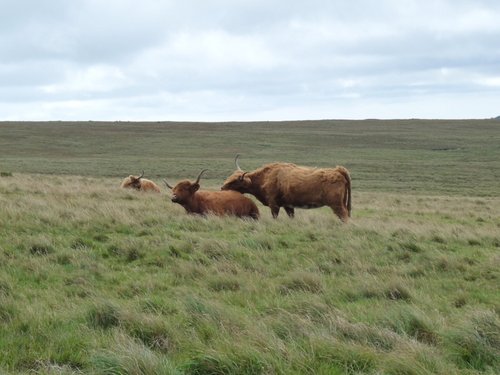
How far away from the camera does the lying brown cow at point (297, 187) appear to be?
12.9 meters

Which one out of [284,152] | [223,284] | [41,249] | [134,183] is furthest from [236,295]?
[284,152]

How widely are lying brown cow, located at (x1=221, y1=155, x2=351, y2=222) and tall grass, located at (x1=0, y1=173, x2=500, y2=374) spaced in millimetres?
1413

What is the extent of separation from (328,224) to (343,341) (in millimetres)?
6975

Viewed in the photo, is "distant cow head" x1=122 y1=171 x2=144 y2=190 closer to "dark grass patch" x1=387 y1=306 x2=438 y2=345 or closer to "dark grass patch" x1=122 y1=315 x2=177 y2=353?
"dark grass patch" x1=122 y1=315 x2=177 y2=353

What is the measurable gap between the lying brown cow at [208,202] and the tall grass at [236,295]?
0.85m

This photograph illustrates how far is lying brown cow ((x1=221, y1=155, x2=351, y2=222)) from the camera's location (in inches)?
508

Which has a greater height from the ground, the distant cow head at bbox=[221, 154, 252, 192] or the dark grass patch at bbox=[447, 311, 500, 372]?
the distant cow head at bbox=[221, 154, 252, 192]

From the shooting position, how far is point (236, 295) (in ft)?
21.0

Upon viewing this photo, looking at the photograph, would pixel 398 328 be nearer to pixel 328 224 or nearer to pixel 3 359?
pixel 3 359

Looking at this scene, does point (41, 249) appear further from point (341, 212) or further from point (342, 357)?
point (341, 212)

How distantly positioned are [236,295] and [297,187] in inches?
272

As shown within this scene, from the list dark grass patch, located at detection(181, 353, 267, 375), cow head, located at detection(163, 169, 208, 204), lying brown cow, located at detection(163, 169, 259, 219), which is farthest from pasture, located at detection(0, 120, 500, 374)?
lying brown cow, located at detection(163, 169, 259, 219)

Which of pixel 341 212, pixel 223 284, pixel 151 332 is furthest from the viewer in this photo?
pixel 341 212

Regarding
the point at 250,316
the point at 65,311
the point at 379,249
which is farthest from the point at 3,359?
the point at 379,249
